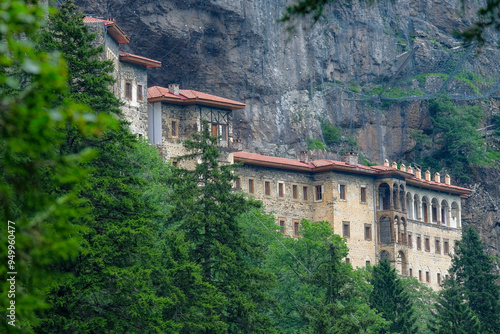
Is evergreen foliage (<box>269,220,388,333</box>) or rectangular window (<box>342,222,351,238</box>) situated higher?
rectangular window (<box>342,222,351,238</box>)

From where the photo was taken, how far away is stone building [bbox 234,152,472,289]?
219 feet

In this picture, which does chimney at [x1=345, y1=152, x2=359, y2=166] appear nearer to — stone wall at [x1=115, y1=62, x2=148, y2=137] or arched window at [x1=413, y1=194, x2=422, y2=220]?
arched window at [x1=413, y1=194, x2=422, y2=220]

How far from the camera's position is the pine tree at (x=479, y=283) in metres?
54.5

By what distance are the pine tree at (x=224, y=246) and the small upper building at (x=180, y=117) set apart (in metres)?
25.9

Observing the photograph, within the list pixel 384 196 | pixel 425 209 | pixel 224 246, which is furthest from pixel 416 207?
pixel 224 246

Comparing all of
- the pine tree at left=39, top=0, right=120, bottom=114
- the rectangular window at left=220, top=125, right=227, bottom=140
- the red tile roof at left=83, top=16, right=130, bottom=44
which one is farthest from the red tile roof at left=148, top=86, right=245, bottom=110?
the pine tree at left=39, top=0, right=120, bottom=114

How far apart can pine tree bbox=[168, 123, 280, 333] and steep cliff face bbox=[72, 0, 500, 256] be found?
1355 inches

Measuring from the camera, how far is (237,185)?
6488 centimetres

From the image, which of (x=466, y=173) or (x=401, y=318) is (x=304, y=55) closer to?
(x=466, y=173)

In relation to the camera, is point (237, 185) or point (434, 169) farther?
point (434, 169)

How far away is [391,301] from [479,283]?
948cm

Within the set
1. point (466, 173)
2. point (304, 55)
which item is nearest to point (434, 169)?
point (466, 173)

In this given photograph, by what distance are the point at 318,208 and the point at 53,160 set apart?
62.0 meters

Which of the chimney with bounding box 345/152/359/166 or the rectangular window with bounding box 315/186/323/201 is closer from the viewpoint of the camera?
the rectangular window with bounding box 315/186/323/201
